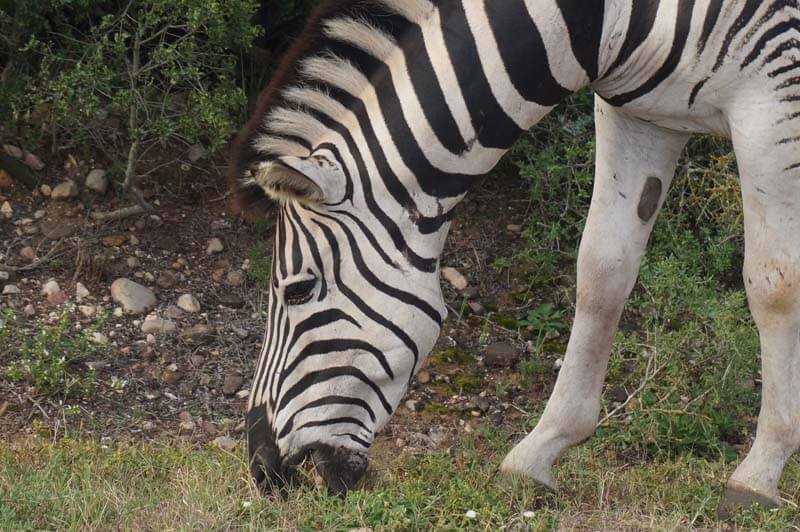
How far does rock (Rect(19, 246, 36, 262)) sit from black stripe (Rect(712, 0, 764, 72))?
166 inches

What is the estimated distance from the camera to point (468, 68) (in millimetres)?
3795

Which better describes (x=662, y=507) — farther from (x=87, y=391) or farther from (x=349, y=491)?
(x=87, y=391)

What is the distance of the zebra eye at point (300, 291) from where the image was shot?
3.82 m

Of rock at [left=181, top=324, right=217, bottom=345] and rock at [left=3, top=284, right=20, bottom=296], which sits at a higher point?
rock at [left=181, top=324, right=217, bottom=345]

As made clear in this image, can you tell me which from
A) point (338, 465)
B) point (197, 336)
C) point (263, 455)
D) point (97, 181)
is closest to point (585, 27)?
point (338, 465)

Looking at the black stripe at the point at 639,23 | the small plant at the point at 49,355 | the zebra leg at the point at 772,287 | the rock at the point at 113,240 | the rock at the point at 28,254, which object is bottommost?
the small plant at the point at 49,355

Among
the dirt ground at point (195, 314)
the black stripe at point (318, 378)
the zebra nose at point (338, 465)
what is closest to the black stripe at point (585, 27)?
the black stripe at point (318, 378)

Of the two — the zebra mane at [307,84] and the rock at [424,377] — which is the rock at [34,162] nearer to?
the rock at [424,377]

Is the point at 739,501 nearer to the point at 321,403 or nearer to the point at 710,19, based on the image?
the point at 321,403

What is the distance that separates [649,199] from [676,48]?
2.54ft

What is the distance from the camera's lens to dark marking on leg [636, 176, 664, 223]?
446 cm

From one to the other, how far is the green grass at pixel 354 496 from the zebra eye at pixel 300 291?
0.64m

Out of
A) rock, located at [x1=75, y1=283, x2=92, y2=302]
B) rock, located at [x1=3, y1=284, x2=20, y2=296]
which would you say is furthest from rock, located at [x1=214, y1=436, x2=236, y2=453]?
rock, located at [x1=3, y1=284, x2=20, y2=296]

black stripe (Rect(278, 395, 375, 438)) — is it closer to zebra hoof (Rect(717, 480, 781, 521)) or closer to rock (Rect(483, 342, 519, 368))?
zebra hoof (Rect(717, 480, 781, 521))
